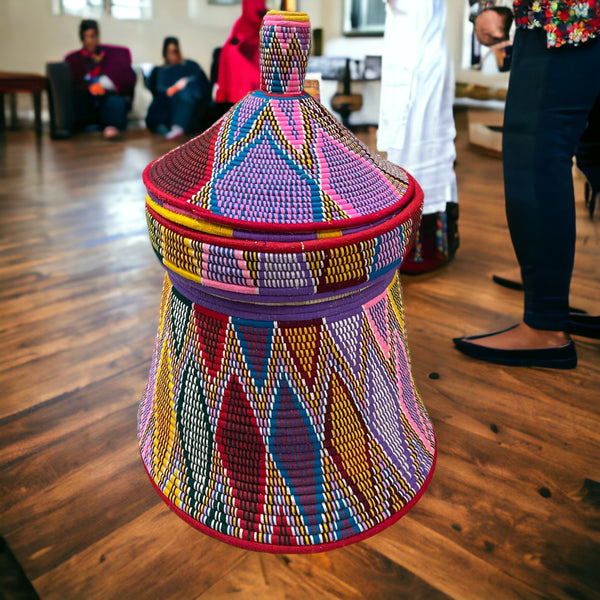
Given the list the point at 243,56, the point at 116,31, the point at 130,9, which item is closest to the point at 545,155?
the point at 243,56

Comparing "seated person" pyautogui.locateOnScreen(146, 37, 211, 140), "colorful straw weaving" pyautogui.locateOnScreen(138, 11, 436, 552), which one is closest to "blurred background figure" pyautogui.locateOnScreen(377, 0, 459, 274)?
"colorful straw weaving" pyautogui.locateOnScreen(138, 11, 436, 552)

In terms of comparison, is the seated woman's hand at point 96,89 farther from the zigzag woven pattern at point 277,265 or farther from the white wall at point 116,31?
the zigzag woven pattern at point 277,265

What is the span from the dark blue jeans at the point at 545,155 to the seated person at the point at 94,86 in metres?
4.37

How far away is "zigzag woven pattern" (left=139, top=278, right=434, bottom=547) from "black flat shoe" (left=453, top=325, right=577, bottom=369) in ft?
1.72

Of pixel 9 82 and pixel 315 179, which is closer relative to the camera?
pixel 315 179

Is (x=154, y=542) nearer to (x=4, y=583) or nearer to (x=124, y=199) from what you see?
(x=4, y=583)

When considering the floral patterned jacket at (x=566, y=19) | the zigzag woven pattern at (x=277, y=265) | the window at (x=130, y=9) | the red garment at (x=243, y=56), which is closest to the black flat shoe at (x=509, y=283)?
the floral patterned jacket at (x=566, y=19)

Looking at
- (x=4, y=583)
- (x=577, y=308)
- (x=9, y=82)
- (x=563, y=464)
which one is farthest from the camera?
(x=9, y=82)

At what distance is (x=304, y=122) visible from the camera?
2.57 feet

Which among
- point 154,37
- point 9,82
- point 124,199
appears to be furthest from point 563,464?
point 154,37

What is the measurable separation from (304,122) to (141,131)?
4845mm

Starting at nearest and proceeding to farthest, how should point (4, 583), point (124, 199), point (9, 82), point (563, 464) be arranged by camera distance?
point (4, 583)
point (563, 464)
point (124, 199)
point (9, 82)

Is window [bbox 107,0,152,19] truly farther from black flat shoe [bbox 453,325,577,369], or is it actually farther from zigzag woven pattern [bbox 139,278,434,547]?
zigzag woven pattern [bbox 139,278,434,547]

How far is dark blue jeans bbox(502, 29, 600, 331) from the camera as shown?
109 centimetres
